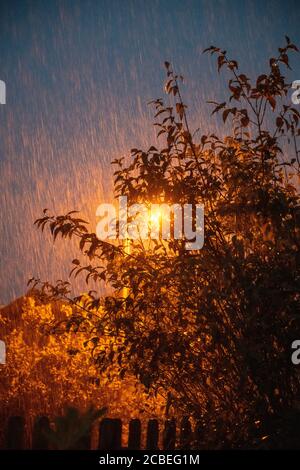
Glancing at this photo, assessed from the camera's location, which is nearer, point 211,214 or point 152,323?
point 211,214

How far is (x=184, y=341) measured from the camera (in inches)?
168

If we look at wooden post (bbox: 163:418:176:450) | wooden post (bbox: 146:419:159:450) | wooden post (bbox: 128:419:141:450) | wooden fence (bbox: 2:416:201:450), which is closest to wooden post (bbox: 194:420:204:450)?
wooden fence (bbox: 2:416:201:450)

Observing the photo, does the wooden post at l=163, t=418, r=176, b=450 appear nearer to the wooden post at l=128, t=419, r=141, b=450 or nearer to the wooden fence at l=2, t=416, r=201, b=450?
the wooden fence at l=2, t=416, r=201, b=450

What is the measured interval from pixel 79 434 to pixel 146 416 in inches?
184

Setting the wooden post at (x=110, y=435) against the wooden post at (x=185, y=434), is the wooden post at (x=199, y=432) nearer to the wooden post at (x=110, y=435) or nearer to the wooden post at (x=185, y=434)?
the wooden post at (x=185, y=434)

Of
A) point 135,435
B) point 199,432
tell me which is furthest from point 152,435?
point 199,432

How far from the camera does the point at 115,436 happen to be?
13.7ft

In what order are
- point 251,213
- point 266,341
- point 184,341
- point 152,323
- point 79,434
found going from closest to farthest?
point 79,434, point 251,213, point 266,341, point 184,341, point 152,323

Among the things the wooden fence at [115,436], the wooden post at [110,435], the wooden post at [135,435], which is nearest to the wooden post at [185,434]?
the wooden fence at [115,436]

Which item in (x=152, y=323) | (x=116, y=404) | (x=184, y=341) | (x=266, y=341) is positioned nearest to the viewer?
(x=266, y=341)

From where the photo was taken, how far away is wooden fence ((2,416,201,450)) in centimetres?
385

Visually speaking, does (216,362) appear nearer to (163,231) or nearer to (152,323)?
(152,323)

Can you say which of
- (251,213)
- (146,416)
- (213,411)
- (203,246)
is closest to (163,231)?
(203,246)

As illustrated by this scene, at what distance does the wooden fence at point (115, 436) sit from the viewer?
385 centimetres
